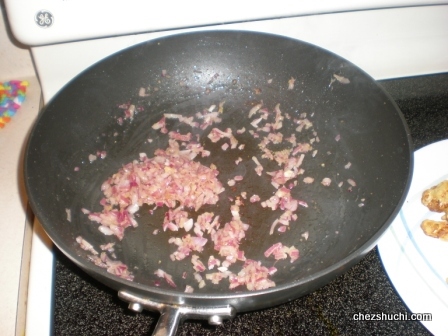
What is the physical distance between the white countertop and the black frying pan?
0.14 meters

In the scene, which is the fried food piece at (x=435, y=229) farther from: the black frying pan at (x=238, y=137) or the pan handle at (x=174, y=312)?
the pan handle at (x=174, y=312)

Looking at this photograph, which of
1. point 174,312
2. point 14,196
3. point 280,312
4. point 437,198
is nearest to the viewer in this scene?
point 174,312

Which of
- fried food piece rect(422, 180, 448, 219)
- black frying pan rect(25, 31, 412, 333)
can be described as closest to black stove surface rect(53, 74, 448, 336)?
black frying pan rect(25, 31, 412, 333)

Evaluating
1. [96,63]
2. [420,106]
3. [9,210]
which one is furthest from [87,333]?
[420,106]

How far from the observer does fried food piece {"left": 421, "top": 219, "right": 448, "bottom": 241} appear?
896mm

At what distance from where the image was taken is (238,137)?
1.11 meters

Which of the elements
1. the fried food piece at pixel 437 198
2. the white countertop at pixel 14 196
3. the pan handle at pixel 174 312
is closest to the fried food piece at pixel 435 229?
the fried food piece at pixel 437 198

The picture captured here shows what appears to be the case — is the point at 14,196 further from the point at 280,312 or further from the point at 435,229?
the point at 435,229

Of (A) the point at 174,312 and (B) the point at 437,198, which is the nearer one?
(A) the point at 174,312

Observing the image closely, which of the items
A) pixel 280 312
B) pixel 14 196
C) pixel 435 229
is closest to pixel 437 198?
pixel 435 229

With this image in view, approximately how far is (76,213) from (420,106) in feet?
3.01

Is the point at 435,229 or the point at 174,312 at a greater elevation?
the point at 174,312

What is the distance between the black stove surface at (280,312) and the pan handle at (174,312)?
6.3 inches

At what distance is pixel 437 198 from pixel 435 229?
0.07 metres
